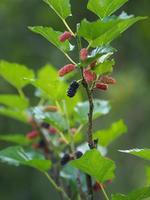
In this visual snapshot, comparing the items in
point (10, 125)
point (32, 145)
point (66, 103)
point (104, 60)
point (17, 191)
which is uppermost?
point (104, 60)

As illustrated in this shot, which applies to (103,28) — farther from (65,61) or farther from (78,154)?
(65,61)

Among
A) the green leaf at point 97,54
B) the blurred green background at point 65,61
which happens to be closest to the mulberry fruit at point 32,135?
the green leaf at point 97,54

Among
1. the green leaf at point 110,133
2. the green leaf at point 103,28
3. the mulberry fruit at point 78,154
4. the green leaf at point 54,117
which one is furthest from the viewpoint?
the green leaf at point 110,133

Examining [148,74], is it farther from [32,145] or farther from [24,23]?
[32,145]

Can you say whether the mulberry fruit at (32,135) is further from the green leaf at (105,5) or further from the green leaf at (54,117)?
the green leaf at (105,5)

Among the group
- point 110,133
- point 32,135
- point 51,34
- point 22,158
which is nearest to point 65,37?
point 51,34

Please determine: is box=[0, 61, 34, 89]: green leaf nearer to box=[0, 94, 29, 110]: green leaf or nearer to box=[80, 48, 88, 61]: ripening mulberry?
box=[0, 94, 29, 110]: green leaf

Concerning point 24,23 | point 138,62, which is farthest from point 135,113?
point 24,23
